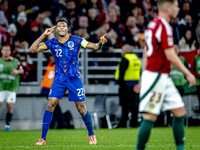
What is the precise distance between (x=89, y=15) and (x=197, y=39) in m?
4.23

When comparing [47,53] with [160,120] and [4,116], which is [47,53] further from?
[160,120]

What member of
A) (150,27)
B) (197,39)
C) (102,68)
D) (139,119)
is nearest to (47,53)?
(102,68)

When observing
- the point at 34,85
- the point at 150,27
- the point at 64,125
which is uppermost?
the point at 150,27

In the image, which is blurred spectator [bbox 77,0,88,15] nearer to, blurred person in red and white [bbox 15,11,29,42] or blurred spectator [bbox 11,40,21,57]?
blurred person in red and white [bbox 15,11,29,42]

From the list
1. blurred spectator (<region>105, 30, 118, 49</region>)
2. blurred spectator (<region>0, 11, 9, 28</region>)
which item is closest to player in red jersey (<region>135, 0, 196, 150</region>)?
blurred spectator (<region>105, 30, 118, 49</region>)

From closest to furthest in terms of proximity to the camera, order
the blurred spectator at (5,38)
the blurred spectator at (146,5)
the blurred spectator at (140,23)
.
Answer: the blurred spectator at (5,38), the blurred spectator at (140,23), the blurred spectator at (146,5)

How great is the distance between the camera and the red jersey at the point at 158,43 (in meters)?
4.91

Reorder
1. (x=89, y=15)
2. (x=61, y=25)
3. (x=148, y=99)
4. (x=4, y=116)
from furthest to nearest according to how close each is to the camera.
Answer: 1. (x=89, y=15)
2. (x=4, y=116)
3. (x=61, y=25)
4. (x=148, y=99)

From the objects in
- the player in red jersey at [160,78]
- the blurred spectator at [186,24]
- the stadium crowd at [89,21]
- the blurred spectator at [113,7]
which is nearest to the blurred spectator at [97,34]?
the stadium crowd at [89,21]

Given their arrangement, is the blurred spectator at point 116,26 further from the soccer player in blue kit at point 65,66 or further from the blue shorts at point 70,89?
the blue shorts at point 70,89

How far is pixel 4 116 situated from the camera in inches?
534

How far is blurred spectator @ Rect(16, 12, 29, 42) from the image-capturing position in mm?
14422

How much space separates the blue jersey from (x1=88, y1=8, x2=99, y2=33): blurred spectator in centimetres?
736

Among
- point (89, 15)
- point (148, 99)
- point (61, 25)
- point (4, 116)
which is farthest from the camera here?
point (89, 15)
